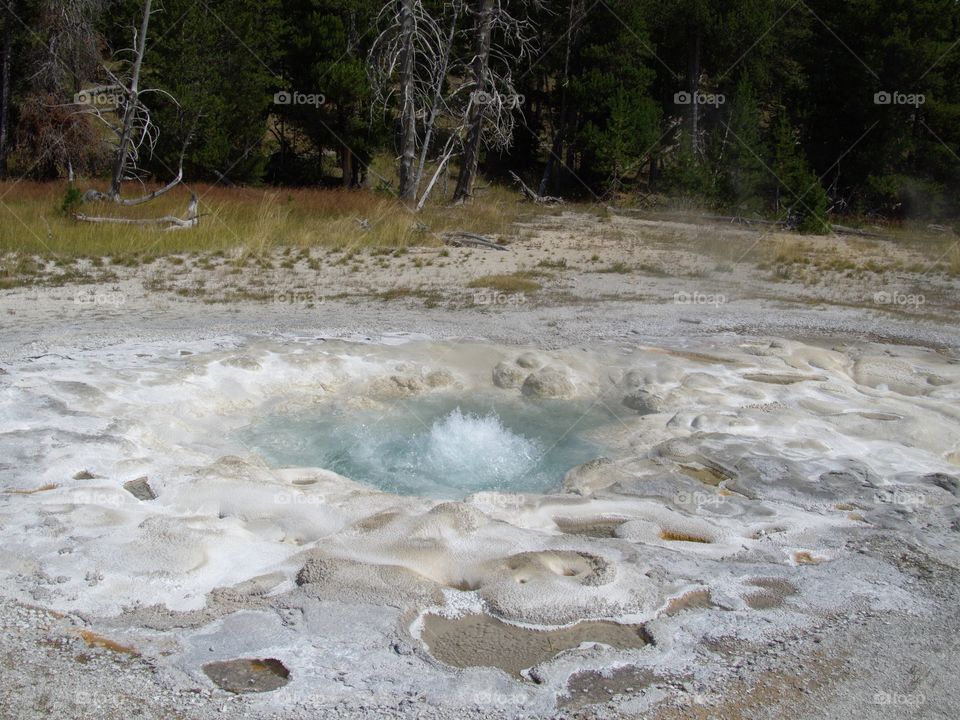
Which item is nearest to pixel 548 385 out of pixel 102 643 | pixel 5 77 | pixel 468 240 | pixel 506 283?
pixel 506 283

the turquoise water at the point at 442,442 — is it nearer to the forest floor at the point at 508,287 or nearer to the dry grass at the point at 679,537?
the dry grass at the point at 679,537

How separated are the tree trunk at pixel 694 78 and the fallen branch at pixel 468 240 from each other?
13.9 m

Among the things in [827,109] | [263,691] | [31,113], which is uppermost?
[827,109]

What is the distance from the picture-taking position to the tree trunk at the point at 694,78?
27.6 metres

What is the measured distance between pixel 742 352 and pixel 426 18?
14.9 metres

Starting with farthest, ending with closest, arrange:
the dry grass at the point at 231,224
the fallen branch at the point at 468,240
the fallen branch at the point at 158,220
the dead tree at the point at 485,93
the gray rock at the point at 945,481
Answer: the dead tree at the point at 485,93 < the fallen branch at the point at 468,240 < the fallen branch at the point at 158,220 < the dry grass at the point at 231,224 < the gray rock at the point at 945,481

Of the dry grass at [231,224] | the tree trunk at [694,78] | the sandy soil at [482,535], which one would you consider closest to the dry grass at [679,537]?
the sandy soil at [482,535]

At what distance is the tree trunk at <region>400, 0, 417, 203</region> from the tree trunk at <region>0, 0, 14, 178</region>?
8534 millimetres

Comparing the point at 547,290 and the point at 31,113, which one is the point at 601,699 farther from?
the point at 31,113

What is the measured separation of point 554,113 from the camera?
32906mm

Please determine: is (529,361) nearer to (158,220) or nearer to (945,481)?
(945,481)

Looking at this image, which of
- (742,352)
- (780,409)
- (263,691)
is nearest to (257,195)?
(742,352)

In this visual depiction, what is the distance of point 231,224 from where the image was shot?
14.8 m

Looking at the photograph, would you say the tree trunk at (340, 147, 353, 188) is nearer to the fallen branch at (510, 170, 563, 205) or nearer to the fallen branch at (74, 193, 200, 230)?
the fallen branch at (510, 170, 563, 205)
